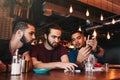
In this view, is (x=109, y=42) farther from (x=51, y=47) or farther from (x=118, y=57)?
(x=51, y=47)

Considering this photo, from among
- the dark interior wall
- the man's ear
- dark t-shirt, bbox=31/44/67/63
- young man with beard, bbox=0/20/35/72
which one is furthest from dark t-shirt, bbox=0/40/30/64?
the dark interior wall

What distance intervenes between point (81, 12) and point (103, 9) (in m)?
0.64

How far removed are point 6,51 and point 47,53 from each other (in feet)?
2.67

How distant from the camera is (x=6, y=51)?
1906 millimetres

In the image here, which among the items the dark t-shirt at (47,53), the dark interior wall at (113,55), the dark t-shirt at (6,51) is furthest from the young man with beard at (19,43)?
the dark interior wall at (113,55)

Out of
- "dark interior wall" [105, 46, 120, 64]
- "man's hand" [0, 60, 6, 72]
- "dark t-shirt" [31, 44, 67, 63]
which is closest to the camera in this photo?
"man's hand" [0, 60, 6, 72]

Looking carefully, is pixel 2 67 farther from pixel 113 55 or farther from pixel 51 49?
pixel 113 55

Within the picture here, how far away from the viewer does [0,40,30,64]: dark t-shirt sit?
1.85 meters

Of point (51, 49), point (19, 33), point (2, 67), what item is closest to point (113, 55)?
point (51, 49)

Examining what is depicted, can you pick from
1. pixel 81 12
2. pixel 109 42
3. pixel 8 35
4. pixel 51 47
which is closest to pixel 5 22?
pixel 8 35

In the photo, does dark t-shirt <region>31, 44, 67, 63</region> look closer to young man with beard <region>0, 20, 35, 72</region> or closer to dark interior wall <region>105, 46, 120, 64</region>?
young man with beard <region>0, 20, 35, 72</region>

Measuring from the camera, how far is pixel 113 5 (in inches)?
215

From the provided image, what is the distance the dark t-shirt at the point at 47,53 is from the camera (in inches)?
97.4

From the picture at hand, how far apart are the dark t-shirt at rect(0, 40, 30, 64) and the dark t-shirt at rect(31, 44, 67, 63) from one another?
50 cm
